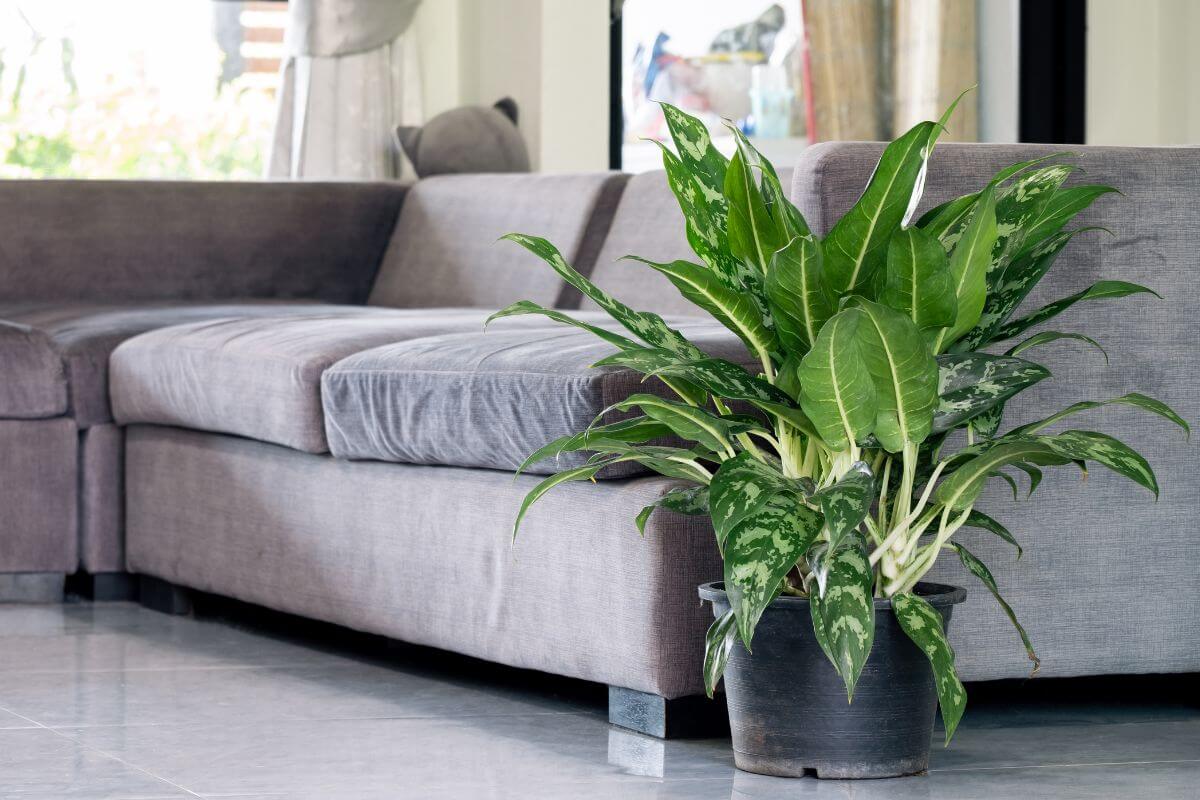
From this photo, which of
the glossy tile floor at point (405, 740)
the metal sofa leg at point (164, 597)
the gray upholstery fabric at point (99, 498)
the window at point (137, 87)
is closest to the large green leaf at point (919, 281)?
the glossy tile floor at point (405, 740)

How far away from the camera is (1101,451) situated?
1807 mm

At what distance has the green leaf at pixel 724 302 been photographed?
5.88 ft

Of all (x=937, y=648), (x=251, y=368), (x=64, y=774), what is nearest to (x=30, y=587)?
(x=251, y=368)

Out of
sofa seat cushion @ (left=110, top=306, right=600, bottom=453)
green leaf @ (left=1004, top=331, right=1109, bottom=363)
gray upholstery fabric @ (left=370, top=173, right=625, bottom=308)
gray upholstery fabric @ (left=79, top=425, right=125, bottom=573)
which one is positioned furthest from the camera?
gray upholstery fabric @ (left=370, top=173, right=625, bottom=308)

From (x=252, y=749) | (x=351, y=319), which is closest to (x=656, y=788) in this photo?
(x=252, y=749)

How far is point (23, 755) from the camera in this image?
78.2 inches

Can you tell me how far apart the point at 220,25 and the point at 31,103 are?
2.00ft

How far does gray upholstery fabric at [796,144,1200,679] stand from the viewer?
210 cm

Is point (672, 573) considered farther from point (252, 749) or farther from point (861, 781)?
point (252, 749)

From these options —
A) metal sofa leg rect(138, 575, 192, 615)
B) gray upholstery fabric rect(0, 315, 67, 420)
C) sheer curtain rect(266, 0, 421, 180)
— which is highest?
sheer curtain rect(266, 0, 421, 180)

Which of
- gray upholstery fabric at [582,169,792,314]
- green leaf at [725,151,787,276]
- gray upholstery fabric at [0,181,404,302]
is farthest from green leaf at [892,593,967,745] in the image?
gray upholstery fabric at [0,181,404,302]

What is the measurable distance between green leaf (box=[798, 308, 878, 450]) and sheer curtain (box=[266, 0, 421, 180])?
346cm

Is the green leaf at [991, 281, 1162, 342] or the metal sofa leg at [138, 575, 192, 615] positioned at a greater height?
the green leaf at [991, 281, 1162, 342]

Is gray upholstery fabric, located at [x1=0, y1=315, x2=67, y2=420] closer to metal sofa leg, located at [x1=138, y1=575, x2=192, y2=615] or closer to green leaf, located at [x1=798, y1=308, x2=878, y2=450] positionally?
metal sofa leg, located at [x1=138, y1=575, x2=192, y2=615]
